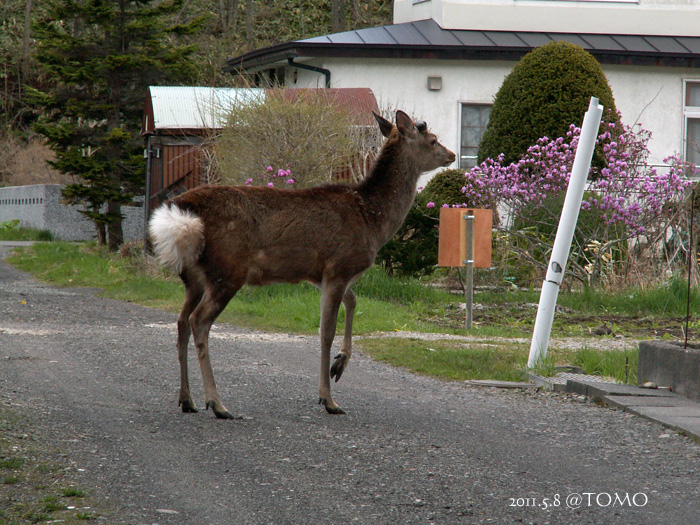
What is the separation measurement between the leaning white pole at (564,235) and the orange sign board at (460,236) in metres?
3.46

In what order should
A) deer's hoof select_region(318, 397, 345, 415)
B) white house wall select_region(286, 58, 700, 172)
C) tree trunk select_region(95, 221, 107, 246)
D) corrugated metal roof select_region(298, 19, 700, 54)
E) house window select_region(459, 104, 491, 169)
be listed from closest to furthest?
1. deer's hoof select_region(318, 397, 345, 415)
2. corrugated metal roof select_region(298, 19, 700, 54)
3. white house wall select_region(286, 58, 700, 172)
4. house window select_region(459, 104, 491, 169)
5. tree trunk select_region(95, 221, 107, 246)

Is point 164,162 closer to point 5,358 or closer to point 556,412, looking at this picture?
point 5,358

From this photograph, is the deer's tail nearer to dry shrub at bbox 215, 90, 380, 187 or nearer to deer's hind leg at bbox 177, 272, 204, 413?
deer's hind leg at bbox 177, 272, 204, 413

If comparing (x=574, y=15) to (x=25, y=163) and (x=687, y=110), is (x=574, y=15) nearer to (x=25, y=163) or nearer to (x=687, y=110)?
(x=687, y=110)

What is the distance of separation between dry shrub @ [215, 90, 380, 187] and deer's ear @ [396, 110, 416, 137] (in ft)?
26.7

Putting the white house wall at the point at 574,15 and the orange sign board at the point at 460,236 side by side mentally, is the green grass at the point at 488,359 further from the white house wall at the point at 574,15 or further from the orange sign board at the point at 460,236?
the white house wall at the point at 574,15

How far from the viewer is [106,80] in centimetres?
2197

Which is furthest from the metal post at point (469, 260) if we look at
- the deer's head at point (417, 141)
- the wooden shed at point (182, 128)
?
the wooden shed at point (182, 128)

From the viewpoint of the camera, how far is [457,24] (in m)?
23.1

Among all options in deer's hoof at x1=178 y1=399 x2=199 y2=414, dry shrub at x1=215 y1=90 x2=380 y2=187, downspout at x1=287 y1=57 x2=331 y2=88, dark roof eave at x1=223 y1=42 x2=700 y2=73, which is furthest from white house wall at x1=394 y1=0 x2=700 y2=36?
deer's hoof at x1=178 y1=399 x2=199 y2=414

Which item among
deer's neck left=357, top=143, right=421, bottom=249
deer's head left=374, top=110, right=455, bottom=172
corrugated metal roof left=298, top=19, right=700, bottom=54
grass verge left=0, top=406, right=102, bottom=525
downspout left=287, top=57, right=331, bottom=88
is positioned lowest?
grass verge left=0, top=406, right=102, bottom=525

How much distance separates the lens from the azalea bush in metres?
14.6

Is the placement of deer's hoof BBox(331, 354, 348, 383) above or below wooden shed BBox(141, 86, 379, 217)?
below

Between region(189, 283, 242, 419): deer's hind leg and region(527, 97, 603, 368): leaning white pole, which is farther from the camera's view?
region(527, 97, 603, 368): leaning white pole
